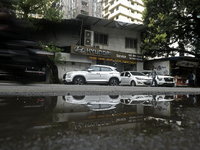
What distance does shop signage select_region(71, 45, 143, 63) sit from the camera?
16.0 metres

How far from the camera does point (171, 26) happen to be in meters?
16.2

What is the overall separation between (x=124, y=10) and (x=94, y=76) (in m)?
41.5

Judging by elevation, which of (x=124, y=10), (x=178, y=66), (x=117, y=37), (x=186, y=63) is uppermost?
(x=124, y=10)

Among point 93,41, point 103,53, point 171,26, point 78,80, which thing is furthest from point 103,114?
point 171,26

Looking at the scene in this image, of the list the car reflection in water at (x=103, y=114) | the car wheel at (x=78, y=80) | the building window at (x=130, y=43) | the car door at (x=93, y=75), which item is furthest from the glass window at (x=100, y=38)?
the car reflection in water at (x=103, y=114)

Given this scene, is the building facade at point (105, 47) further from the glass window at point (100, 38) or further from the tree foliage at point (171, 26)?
the tree foliage at point (171, 26)

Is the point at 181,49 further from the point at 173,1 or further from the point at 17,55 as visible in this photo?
the point at 17,55

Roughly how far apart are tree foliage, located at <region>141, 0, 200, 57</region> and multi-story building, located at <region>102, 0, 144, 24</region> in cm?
3079

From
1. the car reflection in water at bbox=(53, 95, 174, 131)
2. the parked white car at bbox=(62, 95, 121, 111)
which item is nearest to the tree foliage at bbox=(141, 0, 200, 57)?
the parked white car at bbox=(62, 95, 121, 111)

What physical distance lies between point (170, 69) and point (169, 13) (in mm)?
6246

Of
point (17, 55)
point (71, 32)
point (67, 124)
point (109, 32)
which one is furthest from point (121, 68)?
point (67, 124)

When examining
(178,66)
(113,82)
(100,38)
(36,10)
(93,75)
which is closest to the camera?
(93,75)

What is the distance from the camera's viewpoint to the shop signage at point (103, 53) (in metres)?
16.0

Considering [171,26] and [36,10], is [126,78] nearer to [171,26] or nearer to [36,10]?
[171,26]
